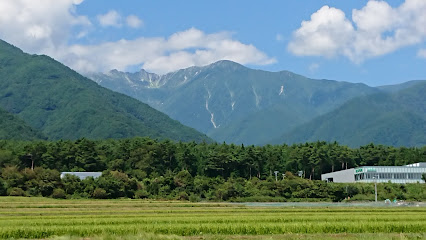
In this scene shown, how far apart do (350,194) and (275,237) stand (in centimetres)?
8308

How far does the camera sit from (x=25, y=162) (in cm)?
13625

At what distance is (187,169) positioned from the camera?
151 meters

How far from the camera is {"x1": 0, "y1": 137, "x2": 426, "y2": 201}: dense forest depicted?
109m

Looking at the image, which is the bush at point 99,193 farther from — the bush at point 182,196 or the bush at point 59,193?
the bush at point 182,196

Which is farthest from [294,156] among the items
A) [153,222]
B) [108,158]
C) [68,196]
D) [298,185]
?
[153,222]

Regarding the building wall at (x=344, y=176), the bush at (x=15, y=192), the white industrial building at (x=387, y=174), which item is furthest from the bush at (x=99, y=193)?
the building wall at (x=344, y=176)

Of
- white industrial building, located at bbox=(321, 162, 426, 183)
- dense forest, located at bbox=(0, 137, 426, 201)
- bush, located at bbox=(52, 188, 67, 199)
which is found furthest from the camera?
white industrial building, located at bbox=(321, 162, 426, 183)

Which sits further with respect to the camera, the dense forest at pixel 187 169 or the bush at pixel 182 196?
the bush at pixel 182 196

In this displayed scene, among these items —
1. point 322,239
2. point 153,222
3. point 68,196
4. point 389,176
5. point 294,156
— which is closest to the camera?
point 322,239

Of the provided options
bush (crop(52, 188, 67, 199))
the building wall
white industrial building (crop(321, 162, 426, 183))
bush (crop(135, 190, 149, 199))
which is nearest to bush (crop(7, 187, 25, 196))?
bush (crop(52, 188, 67, 199))

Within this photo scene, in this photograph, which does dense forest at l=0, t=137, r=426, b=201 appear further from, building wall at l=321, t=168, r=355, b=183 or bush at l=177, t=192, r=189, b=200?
building wall at l=321, t=168, r=355, b=183

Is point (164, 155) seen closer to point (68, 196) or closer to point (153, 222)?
point (68, 196)

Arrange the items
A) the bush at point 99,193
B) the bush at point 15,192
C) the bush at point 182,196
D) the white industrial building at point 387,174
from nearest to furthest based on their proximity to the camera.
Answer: the bush at point 15,192, the bush at point 99,193, the bush at point 182,196, the white industrial building at point 387,174

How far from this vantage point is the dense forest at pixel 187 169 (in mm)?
109000
